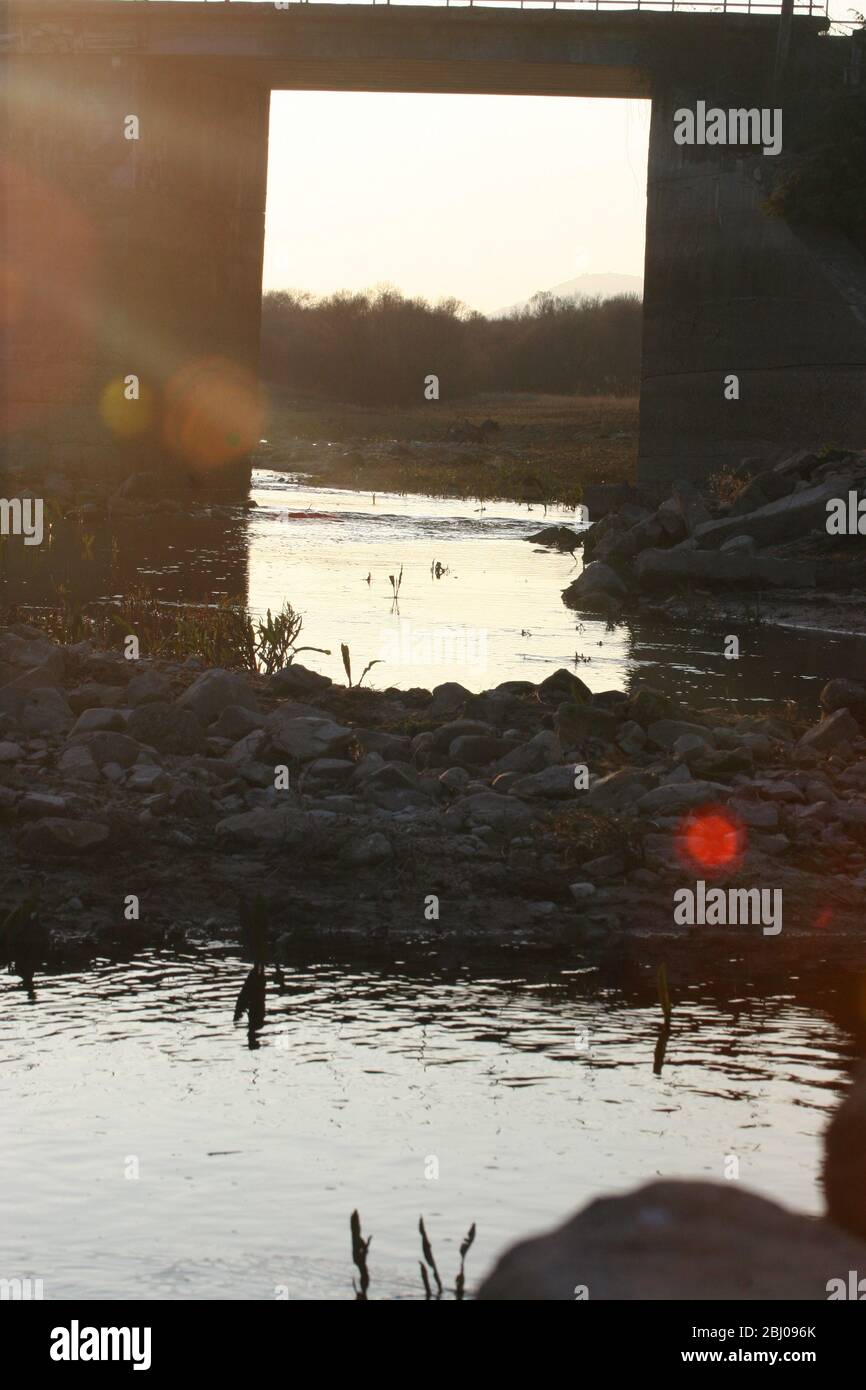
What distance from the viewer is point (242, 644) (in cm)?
1512

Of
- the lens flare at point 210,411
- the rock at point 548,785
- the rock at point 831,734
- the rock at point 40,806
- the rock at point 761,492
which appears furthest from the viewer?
the lens flare at point 210,411

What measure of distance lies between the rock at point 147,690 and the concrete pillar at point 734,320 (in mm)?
22805

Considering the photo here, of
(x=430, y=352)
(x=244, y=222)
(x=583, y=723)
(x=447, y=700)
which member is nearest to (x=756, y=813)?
(x=583, y=723)

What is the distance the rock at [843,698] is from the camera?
14.1m

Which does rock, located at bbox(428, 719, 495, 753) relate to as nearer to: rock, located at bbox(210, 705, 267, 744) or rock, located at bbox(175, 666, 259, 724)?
rock, located at bbox(210, 705, 267, 744)

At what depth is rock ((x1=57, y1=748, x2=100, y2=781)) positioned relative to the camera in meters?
10.6

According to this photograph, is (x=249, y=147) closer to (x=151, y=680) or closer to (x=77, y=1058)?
(x=151, y=680)

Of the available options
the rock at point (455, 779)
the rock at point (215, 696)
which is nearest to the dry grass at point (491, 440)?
the rock at point (215, 696)

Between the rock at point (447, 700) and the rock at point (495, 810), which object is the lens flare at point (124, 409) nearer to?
the rock at point (447, 700)

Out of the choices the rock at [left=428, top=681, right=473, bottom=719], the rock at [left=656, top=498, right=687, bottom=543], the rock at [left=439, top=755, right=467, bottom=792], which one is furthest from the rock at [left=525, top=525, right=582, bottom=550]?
the rock at [left=439, top=755, right=467, bottom=792]

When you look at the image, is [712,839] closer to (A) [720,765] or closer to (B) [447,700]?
(A) [720,765]

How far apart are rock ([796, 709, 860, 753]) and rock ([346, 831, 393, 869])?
355 cm
